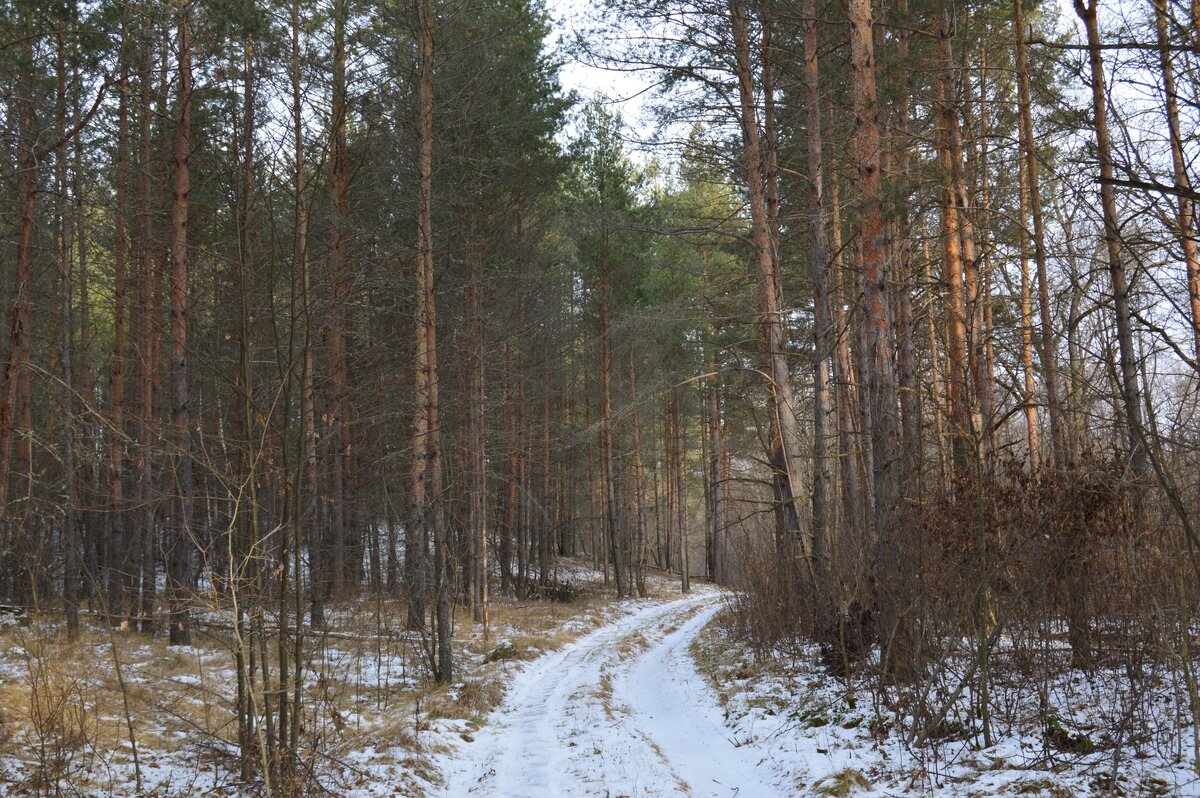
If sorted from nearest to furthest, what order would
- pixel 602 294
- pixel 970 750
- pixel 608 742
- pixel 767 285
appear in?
pixel 970 750 → pixel 608 742 → pixel 767 285 → pixel 602 294

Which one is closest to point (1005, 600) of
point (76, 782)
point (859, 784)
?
point (859, 784)

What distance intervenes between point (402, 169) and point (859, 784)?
11680 mm

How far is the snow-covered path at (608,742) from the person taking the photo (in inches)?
238

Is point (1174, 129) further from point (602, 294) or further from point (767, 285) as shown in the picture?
point (602, 294)

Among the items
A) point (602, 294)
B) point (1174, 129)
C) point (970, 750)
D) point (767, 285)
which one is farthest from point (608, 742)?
point (602, 294)

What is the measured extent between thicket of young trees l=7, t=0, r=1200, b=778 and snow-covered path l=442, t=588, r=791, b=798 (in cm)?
150

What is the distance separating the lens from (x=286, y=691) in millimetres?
5137

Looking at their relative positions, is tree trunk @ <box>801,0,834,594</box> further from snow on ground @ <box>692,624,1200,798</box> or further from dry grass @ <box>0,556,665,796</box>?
dry grass @ <box>0,556,665,796</box>

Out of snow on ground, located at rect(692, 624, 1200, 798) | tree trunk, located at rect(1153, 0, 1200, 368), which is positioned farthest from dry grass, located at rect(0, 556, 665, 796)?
tree trunk, located at rect(1153, 0, 1200, 368)

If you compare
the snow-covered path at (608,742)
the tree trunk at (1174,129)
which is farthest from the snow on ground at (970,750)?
the tree trunk at (1174,129)

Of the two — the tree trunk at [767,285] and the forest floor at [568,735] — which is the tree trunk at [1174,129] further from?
the tree trunk at [767,285]

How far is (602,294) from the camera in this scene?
2261cm

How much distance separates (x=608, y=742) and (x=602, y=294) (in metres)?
16.7

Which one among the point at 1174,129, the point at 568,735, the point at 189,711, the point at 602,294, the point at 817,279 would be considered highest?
the point at 602,294
